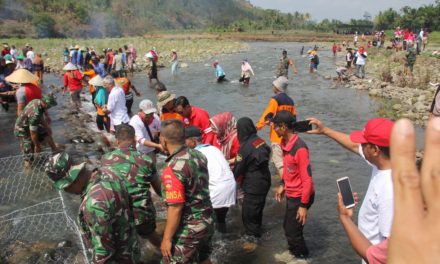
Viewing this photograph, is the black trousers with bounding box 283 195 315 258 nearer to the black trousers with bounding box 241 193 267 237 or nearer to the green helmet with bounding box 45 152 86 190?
the black trousers with bounding box 241 193 267 237

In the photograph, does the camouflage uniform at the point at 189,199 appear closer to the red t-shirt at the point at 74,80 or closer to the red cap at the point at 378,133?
the red cap at the point at 378,133

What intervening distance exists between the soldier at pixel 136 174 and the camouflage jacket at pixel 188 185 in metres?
0.67

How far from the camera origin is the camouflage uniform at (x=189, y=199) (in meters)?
3.17

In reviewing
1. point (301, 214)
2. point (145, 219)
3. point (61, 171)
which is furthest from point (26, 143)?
point (301, 214)

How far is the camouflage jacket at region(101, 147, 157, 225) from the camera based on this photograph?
383 centimetres

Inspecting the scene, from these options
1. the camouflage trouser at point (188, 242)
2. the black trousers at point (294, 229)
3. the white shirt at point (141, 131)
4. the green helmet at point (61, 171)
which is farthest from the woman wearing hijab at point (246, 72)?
the green helmet at point (61, 171)

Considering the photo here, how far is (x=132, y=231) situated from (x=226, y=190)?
1569mm

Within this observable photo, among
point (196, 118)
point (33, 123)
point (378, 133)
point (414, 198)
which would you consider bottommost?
point (33, 123)

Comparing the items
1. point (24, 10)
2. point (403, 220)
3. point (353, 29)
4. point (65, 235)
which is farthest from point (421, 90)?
point (24, 10)

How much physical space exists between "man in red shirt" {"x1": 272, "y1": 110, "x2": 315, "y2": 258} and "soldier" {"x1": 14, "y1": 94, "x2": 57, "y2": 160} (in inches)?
191

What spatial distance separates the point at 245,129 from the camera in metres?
4.73

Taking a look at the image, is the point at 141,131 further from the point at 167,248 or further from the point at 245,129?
the point at 167,248

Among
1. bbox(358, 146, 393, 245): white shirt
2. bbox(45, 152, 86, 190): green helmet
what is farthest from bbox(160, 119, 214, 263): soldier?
bbox(358, 146, 393, 245): white shirt

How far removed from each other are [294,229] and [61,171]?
2775mm
